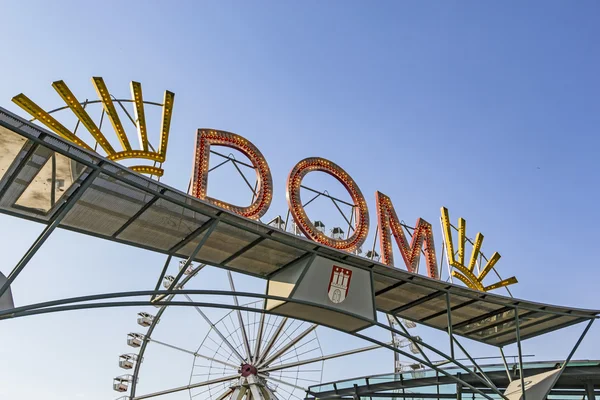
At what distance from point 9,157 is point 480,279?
15632mm

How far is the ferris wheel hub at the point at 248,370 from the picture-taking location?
31922mm

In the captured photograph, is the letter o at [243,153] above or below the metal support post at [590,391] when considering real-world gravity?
above

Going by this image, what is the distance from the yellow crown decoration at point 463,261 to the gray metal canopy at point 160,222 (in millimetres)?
1215

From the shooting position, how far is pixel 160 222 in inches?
575

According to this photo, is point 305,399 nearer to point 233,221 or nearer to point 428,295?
point 428,295

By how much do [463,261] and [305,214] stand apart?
23.4 ft

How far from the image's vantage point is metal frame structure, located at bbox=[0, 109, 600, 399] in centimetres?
1179

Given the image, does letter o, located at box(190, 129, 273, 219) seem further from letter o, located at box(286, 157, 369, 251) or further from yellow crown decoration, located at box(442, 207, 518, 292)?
yellow crown decoration, located at box(442, 207, 518, 292)

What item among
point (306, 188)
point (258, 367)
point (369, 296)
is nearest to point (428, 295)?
point (369, 296)

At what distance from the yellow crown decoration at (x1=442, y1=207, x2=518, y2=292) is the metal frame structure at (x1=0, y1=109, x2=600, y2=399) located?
1197 mm

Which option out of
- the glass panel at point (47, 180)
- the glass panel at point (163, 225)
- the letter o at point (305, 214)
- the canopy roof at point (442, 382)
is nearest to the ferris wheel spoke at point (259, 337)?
the canopy roof at point (442, 382)

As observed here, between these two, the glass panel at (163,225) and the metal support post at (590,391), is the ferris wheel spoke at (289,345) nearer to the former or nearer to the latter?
the metal support post at (590,391)


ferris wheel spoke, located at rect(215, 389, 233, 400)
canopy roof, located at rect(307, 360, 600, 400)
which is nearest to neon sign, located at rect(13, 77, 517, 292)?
canopy roof, located at rect(307, 360, 600, 400)

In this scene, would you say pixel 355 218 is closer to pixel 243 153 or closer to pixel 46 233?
pixel 243 153
